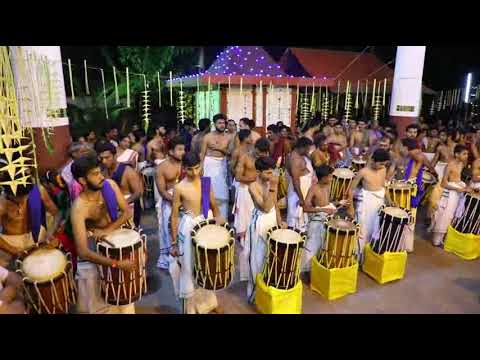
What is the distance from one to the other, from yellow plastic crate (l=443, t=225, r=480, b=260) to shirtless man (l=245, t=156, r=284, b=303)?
3.13 metres

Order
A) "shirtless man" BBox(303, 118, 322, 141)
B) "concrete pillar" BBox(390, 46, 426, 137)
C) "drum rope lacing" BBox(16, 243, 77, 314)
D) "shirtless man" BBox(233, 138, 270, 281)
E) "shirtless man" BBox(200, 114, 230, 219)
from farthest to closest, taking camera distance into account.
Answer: "concrete pillar" BBox(390, 46, 426, 137), "shirtless man" BBox(303, 118, 322, 141), "shirtless man" BBox(200, 114, 230, 219), "shirtless man" BBox(233, 138, 270, 281), "drum rope lacing" BBox(16, 243, 77, 314)

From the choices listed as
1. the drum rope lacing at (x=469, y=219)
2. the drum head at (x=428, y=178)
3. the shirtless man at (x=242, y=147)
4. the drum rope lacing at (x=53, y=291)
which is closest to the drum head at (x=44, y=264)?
the drum rope lacing at (x=53, y=291)

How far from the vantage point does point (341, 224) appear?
154 inches

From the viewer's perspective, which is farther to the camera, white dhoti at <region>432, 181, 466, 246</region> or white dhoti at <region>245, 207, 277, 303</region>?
white dhoti at <region>432, 181, 466, 246</region>

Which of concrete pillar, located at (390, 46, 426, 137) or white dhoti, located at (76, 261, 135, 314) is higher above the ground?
concrete pillar, located at (390, 46, 426, 137)

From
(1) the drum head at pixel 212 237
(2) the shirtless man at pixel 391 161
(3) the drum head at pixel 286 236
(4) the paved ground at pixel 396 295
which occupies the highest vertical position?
(2) the shirtless man at pixel 391 161

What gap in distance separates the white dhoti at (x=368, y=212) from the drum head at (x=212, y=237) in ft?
7.48

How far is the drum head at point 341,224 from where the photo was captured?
151 inches

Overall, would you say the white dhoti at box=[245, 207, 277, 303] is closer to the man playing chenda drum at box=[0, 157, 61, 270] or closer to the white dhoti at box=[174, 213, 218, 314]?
the white dhoti at box=[174, 213, 218, 314]

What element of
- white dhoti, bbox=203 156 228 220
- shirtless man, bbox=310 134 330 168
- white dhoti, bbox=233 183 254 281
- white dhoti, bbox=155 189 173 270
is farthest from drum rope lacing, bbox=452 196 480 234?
white dhoti, bbox=155 189 173 270

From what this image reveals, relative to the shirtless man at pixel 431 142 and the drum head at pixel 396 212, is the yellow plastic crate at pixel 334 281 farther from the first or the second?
the shirtless man at pixel 431 142

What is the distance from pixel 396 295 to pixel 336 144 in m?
3.72

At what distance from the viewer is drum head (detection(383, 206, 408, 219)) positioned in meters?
4.15

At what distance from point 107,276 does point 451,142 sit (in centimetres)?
739
